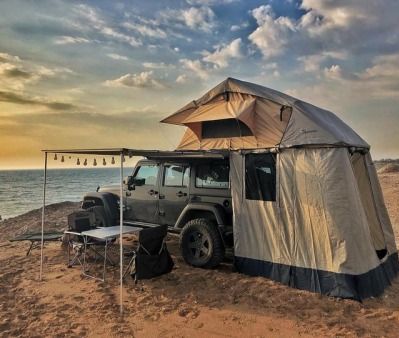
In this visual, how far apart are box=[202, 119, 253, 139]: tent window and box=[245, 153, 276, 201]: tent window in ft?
2.18

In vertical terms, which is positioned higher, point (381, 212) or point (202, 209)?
point (202, 209)

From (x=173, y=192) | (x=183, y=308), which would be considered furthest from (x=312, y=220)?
(x=173, y=192)

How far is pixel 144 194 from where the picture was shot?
7.59 m

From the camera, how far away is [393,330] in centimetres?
412

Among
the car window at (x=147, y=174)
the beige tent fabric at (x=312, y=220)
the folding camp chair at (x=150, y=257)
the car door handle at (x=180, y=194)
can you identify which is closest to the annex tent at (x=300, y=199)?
the beige tent fabric at (x=312, y=220)

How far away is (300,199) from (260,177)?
809 mm

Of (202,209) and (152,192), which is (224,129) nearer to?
(202,209)

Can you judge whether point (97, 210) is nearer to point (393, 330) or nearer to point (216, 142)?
point (216, 142)

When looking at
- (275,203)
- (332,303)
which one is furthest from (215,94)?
(332,303)

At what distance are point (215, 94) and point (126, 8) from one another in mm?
3250

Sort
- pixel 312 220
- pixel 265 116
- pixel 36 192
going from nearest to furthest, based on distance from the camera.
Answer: pixel 312 220
pixel 265 116
pixel 36 192

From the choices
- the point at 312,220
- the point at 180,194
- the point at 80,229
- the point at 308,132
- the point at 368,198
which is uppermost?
the point at 308,132

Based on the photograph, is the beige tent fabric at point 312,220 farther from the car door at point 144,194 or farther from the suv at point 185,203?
the car door at point 144,194

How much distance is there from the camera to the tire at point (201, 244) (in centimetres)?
623
